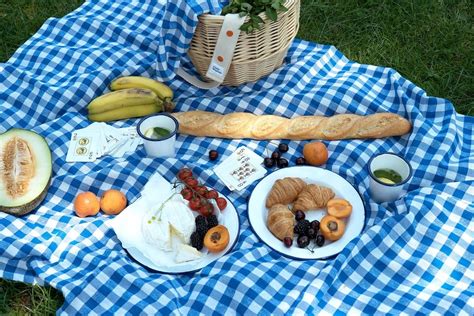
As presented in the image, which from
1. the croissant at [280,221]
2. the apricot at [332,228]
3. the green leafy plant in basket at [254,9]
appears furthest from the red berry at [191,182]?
the green leafy plant in basket at [254,9]

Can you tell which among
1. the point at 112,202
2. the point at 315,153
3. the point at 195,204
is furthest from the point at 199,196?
the point at 315,153

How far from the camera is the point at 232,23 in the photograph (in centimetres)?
267

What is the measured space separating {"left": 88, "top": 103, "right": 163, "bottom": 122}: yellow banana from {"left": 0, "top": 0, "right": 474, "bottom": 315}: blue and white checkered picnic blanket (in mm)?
54

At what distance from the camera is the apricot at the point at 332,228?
7.73 feet

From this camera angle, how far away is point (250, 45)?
284cm

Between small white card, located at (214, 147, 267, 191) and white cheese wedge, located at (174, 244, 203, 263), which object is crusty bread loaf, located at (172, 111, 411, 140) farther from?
white cheese wedge, located at (174, 244, 203, 263)

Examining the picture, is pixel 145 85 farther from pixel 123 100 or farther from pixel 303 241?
pixel 303 241

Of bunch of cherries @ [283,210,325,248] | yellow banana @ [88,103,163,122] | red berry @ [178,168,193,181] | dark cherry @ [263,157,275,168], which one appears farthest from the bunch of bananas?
bunch of cherries @ [283,210,325,248]

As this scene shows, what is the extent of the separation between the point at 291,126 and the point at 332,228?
682 mm

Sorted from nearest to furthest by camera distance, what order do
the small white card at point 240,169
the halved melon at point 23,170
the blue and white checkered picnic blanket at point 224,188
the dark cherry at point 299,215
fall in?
the blue and white checkered picnic blanket at point 224,188 < the dark cherry at point 299,215 < the halved melon at point 23,170 < the small white card at point 240,169

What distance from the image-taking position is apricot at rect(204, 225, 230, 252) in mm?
2314

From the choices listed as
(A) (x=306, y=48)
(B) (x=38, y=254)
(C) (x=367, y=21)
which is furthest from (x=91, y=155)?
(C) (x=367, y=21)

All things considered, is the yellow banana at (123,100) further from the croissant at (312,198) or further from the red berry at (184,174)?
the croissant at (312,198)

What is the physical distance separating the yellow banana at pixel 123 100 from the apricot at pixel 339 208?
1.11 metres
